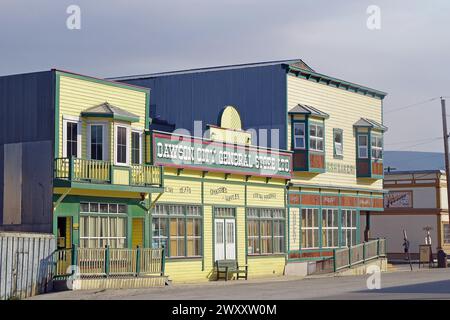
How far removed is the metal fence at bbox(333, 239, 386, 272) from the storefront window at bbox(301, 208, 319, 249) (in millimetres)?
1612

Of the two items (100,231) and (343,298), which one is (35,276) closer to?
(100,231)

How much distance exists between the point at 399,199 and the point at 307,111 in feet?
86.1

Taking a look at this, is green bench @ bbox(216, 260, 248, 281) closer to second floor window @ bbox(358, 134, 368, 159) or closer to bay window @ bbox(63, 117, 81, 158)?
bay window @ bbox(63, 117, 81, 158)

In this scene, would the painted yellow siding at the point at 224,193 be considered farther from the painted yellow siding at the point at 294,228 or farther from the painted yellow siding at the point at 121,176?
the painted yellow siding at the point at 121,176

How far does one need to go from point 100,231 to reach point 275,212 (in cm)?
1187

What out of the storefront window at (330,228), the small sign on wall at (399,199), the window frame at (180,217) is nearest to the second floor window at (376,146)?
the storefront window at (330,228)

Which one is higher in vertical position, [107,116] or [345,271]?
[107,116]

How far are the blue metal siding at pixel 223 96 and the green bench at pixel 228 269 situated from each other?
23.4 feet

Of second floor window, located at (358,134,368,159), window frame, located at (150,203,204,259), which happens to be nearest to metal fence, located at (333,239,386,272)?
second floor window, located at (358,134,368,159)

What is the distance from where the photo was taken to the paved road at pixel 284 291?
28.0 m

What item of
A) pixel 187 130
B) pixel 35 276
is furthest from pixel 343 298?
pixel 187 130

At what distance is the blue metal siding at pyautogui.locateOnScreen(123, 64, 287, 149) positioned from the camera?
45.1m

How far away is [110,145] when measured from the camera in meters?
34.2

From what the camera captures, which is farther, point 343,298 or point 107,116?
point 107,116
